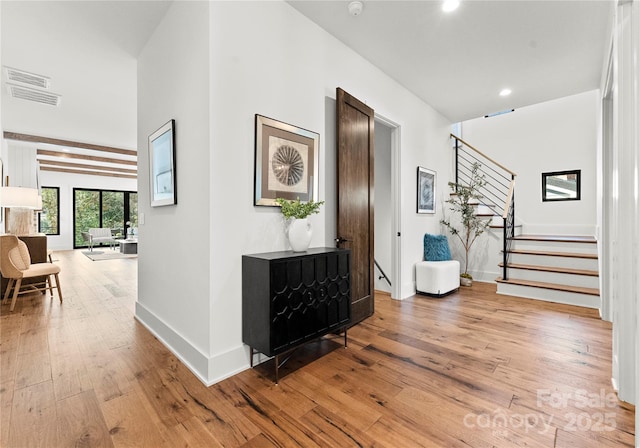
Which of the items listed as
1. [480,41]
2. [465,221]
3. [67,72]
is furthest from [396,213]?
[67,72]

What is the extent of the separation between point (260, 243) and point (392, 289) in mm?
2500

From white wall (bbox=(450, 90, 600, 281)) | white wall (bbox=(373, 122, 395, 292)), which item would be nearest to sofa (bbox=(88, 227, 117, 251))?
white wall (bbox=(373, 122, 395, 292))

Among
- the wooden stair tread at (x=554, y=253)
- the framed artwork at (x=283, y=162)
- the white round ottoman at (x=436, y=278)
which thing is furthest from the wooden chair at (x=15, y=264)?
the wooden stair tread at (x=554, y=253)

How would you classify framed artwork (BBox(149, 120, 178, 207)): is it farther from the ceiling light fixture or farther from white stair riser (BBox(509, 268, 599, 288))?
white stair riser (BBox(509, 268, 599, 288))

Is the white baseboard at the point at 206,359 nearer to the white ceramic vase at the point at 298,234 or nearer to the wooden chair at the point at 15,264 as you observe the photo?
the white ceramic vase at the point at 298,234

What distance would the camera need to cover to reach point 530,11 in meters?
2.62

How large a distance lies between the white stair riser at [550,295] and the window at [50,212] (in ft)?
43.5

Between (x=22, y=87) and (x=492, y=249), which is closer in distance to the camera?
(x=22, y=87)

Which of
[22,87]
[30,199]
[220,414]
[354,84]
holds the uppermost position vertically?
[22,87]

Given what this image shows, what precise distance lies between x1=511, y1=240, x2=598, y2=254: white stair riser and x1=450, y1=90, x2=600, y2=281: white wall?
0.98 ft

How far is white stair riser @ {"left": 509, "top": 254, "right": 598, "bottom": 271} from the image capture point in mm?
4113

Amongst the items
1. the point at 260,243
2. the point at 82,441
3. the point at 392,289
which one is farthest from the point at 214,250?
the point at 392,289

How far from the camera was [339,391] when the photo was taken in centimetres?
185

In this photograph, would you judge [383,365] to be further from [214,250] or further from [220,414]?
[214,250]
